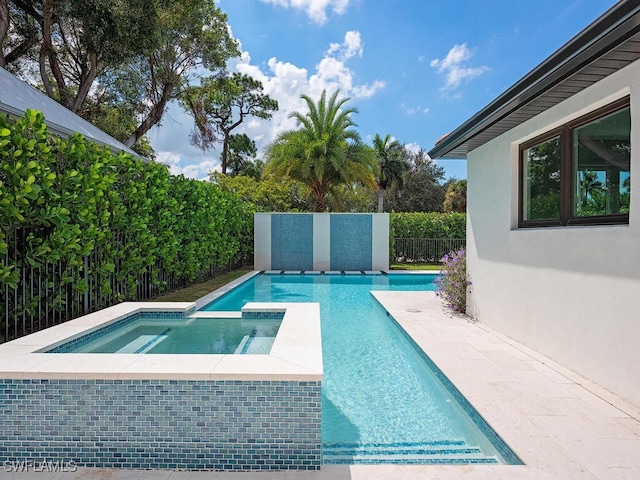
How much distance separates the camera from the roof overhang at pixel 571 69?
3037mm

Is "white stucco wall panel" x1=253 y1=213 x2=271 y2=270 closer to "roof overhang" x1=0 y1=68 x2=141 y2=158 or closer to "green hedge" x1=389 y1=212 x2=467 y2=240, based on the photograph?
"green hedge" x1=389 y1=212 x2=467 y2=240

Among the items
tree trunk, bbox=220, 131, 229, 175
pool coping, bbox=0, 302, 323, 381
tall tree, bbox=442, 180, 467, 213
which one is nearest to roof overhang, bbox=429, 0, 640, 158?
pool coping, bbox=0, 302, 323, 381

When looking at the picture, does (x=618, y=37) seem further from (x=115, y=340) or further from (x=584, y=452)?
(x=115, y=340)

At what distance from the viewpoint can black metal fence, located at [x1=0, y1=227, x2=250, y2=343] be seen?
5223 millimetres

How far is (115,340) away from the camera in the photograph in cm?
458

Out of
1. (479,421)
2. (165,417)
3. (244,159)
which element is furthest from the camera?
(244,159)

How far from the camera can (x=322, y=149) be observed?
19906mm

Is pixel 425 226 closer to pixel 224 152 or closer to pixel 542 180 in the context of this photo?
pixel 542 180

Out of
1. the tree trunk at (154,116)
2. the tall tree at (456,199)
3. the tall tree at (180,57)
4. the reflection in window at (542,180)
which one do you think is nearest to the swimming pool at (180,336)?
the reflection in window at (542,180)

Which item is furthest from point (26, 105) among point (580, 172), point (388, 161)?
point (388, 161)

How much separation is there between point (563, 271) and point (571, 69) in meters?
2.46

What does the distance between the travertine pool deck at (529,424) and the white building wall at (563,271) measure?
1.13 ft

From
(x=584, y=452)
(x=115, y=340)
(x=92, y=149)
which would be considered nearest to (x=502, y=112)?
(x=584, y=452)

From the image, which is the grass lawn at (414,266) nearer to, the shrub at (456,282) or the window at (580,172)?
the shrub at (456,282)
